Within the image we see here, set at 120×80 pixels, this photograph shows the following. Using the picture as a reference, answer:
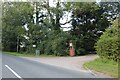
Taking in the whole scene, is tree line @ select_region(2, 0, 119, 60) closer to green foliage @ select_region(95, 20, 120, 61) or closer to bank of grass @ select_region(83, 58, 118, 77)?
green foliage @ select_region(95, 20, 120, 61)

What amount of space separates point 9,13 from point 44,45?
11.4 m

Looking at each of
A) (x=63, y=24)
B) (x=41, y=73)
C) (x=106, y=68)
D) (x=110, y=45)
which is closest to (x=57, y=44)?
(x=63, y=24)

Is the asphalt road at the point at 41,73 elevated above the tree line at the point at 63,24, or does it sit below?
below

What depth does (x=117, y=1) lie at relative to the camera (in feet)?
116

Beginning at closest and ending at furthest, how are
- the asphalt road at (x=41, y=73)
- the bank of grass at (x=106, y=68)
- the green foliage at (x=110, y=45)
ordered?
the asphalt road at (x=41, y=73) → the bank of grass at (x=106, y=68) → the green foliage at (x=110, y=45)

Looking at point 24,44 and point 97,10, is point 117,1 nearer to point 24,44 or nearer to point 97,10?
point 97,10

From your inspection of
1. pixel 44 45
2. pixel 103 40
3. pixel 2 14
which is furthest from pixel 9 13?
pixel 103 40

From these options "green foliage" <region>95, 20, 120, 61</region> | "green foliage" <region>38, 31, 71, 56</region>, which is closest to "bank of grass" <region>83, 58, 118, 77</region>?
→ "green foliage" <region>95, 20, 120, 61</region>

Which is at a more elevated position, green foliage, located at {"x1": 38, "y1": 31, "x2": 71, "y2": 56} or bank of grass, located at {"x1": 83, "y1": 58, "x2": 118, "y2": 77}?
green foliage, located at {"x1": 38, "y1": 31, "x2": 71, "y2": 56}

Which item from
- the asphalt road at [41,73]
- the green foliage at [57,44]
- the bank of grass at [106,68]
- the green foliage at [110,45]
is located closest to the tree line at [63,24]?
the green foliage at [57,44]

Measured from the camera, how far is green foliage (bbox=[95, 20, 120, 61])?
2234 centimetres

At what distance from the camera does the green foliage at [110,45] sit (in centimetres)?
2234

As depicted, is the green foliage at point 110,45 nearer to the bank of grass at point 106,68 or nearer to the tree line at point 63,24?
the bank of grass at point 106,68

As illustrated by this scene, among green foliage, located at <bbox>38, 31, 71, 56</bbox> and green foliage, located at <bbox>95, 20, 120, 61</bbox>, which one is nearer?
green foliage, located at <bbox>95, 20, 120, 61</bbox>
